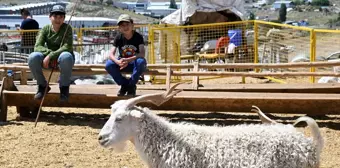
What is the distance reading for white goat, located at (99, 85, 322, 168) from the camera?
544 cm

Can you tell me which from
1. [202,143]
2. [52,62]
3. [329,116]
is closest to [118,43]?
[52,62]

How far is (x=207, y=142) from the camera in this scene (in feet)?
18.3

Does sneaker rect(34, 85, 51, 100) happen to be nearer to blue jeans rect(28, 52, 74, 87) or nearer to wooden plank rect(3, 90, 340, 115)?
blue jeans rect(28, 52, 74, 87)

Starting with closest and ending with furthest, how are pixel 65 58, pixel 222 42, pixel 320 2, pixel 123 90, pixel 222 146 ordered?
1. pixel 222 146
2. pixel 65 58
3. pixel 123 90
4. pixel 222 42
5. pixel 320 2

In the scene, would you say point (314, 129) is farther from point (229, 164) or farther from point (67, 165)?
point (67, 165)

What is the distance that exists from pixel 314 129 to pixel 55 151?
3774mm

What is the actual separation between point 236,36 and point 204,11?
2.57 meters

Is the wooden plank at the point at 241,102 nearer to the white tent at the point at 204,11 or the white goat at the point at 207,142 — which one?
the white goat at the point at 207,142

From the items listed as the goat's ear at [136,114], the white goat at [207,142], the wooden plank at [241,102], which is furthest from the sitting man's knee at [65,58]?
the goat's ear at [136,114]

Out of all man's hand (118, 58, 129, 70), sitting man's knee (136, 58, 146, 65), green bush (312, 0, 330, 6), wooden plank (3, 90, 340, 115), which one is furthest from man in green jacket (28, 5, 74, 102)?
green bush (312, 0, 330, 6)

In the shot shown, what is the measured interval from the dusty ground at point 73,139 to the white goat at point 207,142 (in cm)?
168

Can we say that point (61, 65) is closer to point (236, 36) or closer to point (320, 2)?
point (236, 36)

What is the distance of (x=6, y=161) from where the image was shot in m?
7.66

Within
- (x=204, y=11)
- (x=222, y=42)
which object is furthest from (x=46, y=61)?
(x=204, y=11)
